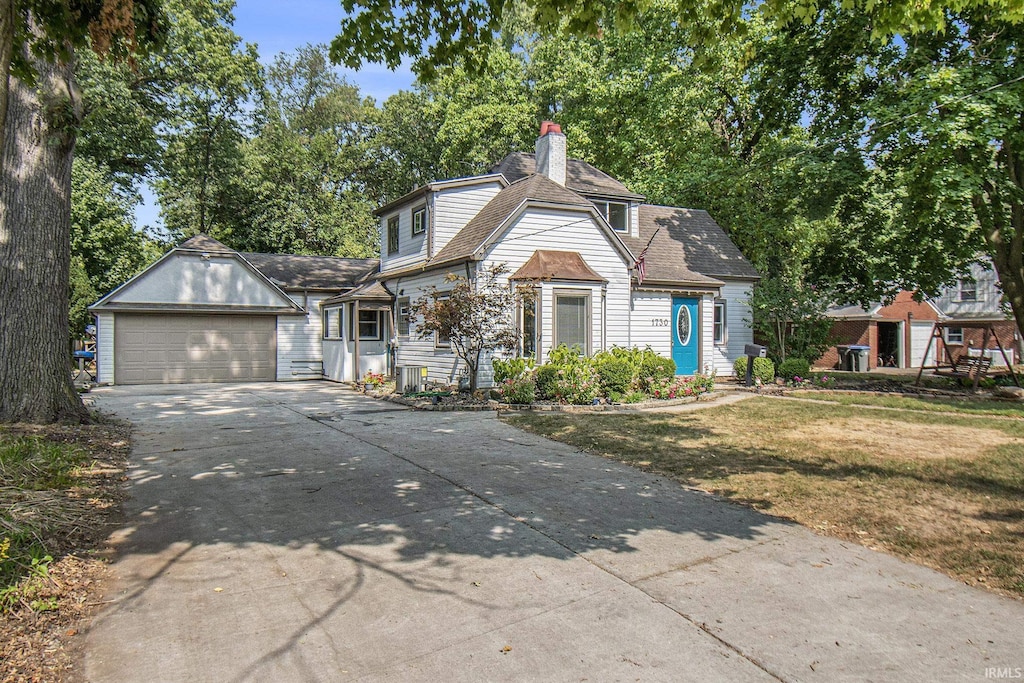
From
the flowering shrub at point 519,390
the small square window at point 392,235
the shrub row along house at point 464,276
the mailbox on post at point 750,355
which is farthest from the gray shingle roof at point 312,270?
the mailbox on post at point 750,355

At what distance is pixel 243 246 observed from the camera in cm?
3294

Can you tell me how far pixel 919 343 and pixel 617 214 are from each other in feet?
68.0

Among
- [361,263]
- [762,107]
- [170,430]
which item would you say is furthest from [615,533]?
[361,263]

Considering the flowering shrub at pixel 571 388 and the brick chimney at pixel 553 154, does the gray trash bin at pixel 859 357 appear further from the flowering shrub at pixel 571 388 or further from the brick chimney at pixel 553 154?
the flowering shrub at pixel 571 388

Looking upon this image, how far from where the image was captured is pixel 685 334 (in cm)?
1933

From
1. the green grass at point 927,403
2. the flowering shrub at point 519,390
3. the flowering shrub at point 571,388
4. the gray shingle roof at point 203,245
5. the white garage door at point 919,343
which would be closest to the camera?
the green grass at point 927,403

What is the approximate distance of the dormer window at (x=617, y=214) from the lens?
20250mm

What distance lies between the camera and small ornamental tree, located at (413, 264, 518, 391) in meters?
13.9

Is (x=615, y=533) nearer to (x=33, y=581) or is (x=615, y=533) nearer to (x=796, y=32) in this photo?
(x=33, y=581)

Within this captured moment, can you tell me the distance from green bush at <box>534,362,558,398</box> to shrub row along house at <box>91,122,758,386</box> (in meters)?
1.71

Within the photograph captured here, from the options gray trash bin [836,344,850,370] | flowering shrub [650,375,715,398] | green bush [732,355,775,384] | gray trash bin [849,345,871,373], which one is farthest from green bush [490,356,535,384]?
gray trash bin [836,344,850,370]

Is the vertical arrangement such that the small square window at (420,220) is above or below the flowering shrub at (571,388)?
above

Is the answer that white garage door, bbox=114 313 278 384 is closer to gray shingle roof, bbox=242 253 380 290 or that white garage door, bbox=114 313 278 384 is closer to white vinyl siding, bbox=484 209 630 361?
gray shingle roof, bbox=242 253 380 290

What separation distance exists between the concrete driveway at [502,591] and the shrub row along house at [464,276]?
8933mm
